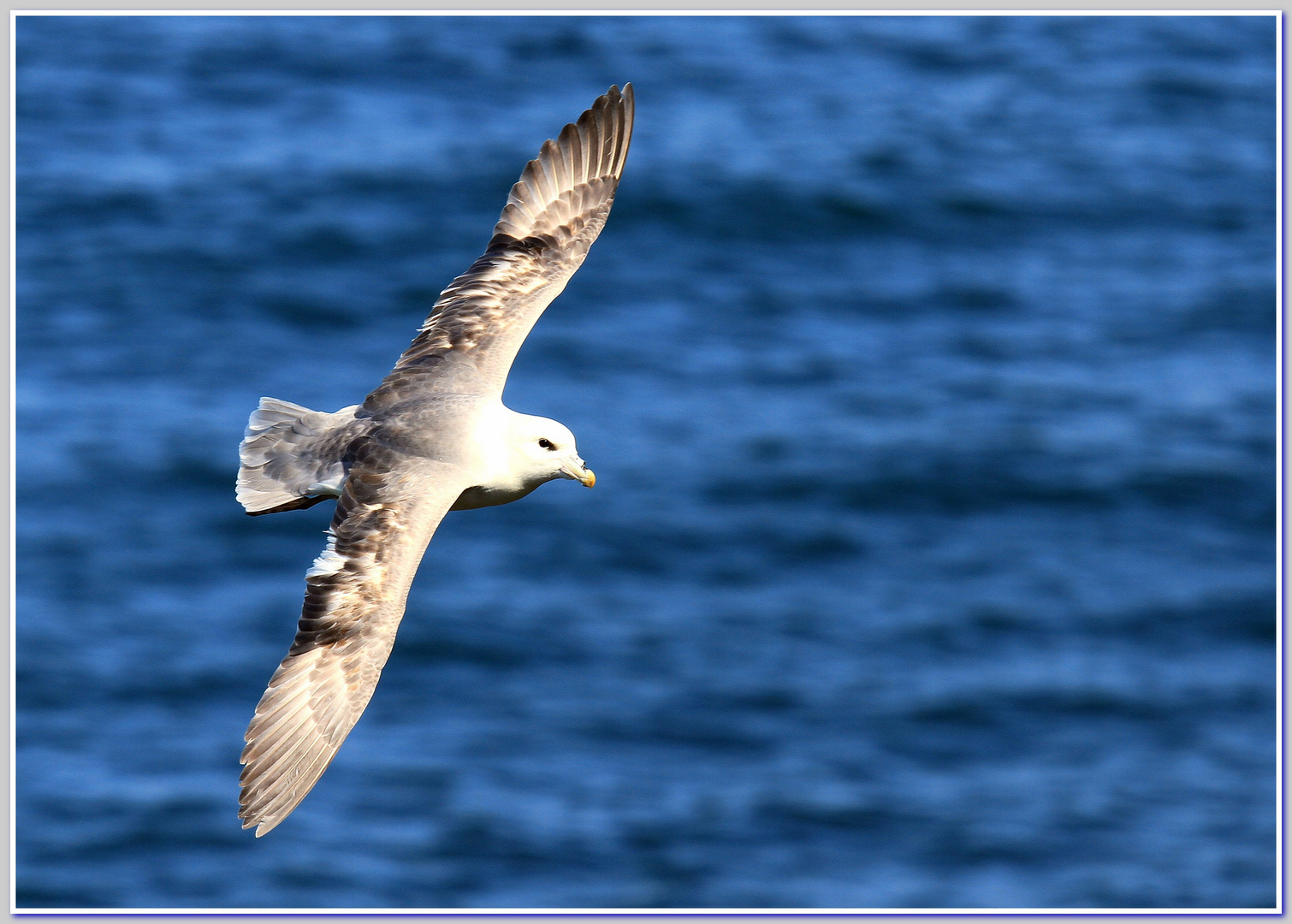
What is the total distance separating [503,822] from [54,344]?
9.37 metres

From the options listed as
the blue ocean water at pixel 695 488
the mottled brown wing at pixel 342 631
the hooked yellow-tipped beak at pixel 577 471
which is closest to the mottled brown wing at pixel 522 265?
the hooked yellow-tipped beak at pixel 577 471

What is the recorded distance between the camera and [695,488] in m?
20.3

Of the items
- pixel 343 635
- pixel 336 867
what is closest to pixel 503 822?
pixel 336 867

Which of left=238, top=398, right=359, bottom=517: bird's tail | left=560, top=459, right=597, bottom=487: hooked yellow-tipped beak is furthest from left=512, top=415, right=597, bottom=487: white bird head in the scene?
left=238, top=398, right=359, bottom=517: bird's tail

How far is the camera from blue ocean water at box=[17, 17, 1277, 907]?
691 inches

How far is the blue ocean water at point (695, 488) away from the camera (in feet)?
57.6

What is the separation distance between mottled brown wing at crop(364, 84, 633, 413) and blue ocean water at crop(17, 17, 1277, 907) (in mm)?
9606

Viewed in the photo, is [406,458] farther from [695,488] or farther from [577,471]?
[695,488]

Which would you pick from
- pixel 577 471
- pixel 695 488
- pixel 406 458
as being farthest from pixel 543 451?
pixel 695 488

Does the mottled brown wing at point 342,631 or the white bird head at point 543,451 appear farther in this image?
the white bird head at point 543,451

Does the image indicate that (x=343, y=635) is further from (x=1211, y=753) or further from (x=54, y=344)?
(x=54, y=344)

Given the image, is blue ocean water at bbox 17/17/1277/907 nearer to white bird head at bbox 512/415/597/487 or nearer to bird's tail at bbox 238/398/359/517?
bird's tail at bbox 238/398/359/517

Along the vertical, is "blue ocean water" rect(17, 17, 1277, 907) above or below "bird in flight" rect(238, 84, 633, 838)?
above

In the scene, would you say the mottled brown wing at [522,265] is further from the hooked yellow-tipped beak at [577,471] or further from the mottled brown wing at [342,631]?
the mottled brown wing at [342,631]
